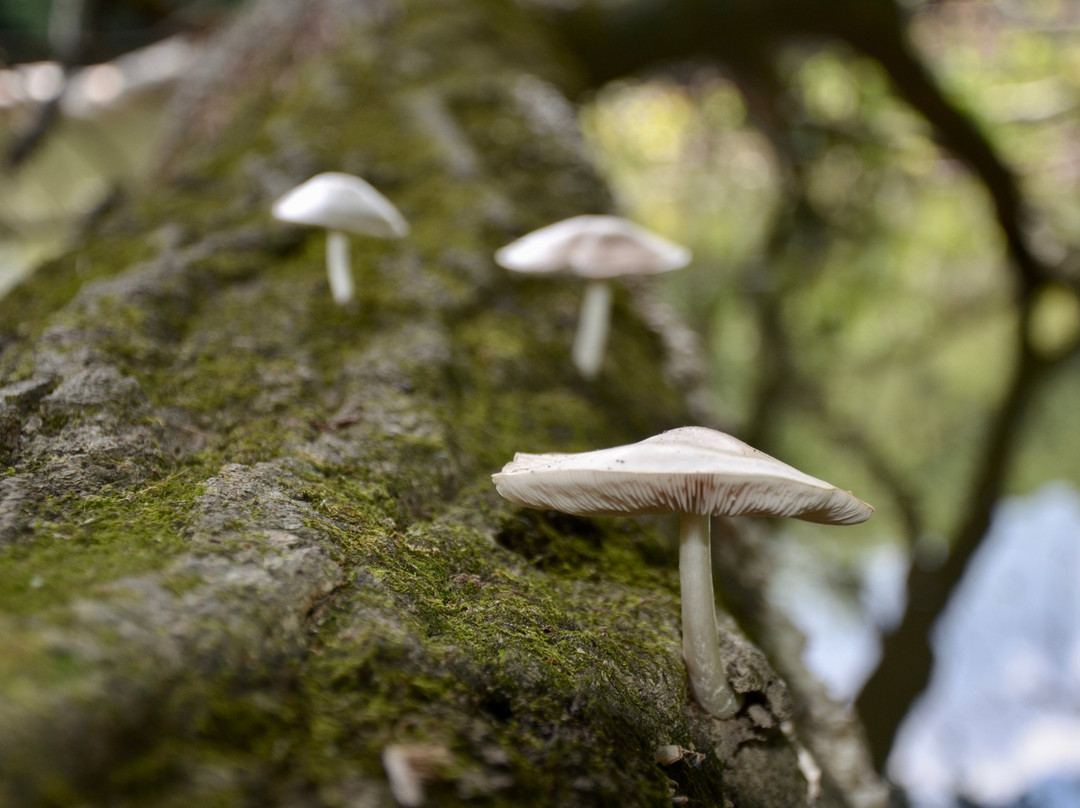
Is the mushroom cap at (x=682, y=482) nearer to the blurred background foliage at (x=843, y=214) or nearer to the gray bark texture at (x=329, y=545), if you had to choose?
the gray bark texture at (x=329, y=545)

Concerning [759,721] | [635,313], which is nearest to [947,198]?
[635,313]

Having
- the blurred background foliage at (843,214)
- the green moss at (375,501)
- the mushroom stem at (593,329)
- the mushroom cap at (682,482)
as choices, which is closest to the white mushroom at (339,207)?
the green moss at (375,501)

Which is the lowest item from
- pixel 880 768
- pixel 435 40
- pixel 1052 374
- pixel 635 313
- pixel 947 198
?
pixel 880 768

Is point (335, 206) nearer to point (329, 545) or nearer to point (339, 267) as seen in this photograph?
point (339, 267)

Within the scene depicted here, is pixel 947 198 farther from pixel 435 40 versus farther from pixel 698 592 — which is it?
pixel 698 592

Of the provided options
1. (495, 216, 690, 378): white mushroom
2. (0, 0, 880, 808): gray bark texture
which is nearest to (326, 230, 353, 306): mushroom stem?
(0, 0, 880, 808): gray bark texture

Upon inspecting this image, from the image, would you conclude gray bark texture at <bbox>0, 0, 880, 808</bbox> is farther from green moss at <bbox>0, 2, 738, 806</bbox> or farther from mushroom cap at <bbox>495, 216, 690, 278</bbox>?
mushroom cap at <bbox>495, 216, 690, 278</bbox>

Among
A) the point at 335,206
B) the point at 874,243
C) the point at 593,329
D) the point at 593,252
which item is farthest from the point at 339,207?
the point at 874,243
